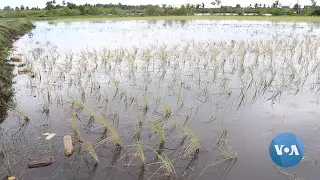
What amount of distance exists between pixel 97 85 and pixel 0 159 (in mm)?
4174

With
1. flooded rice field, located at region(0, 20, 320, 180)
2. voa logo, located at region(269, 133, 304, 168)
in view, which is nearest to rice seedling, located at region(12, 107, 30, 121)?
flooded rice field, located at region(0, 20, 320, 180)

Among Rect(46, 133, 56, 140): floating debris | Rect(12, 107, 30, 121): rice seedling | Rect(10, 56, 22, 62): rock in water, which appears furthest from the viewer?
Rect(10, 56, 22, 62): rock in water

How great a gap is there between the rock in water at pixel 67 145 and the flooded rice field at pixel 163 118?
0.08m

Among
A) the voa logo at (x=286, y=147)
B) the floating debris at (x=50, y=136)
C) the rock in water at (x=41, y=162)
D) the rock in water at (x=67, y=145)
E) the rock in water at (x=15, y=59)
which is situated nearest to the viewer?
the voa logo at (x=286, y=147)

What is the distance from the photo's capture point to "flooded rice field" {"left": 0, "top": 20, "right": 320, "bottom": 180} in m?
4.80

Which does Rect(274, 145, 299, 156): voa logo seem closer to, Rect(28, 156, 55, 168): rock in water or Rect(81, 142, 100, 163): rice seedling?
Rect(81, 142, 100, 163): rice seedling

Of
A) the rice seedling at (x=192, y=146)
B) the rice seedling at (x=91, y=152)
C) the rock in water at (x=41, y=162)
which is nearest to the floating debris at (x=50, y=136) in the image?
the rock in water at (x=41, y=162)

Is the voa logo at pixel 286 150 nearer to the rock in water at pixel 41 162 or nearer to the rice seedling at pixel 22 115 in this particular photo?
the rock in water at pixel 41 162

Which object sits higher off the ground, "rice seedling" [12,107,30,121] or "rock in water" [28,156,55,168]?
"rice seedling" [12,107,30,121]

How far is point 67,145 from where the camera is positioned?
5.25 metres

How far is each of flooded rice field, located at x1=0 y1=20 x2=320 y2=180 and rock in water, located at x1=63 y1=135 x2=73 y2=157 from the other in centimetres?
8

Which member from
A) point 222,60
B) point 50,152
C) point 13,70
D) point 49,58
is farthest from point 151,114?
point 49,58

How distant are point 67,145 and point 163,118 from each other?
2077 mm

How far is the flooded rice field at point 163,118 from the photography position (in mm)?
4797
